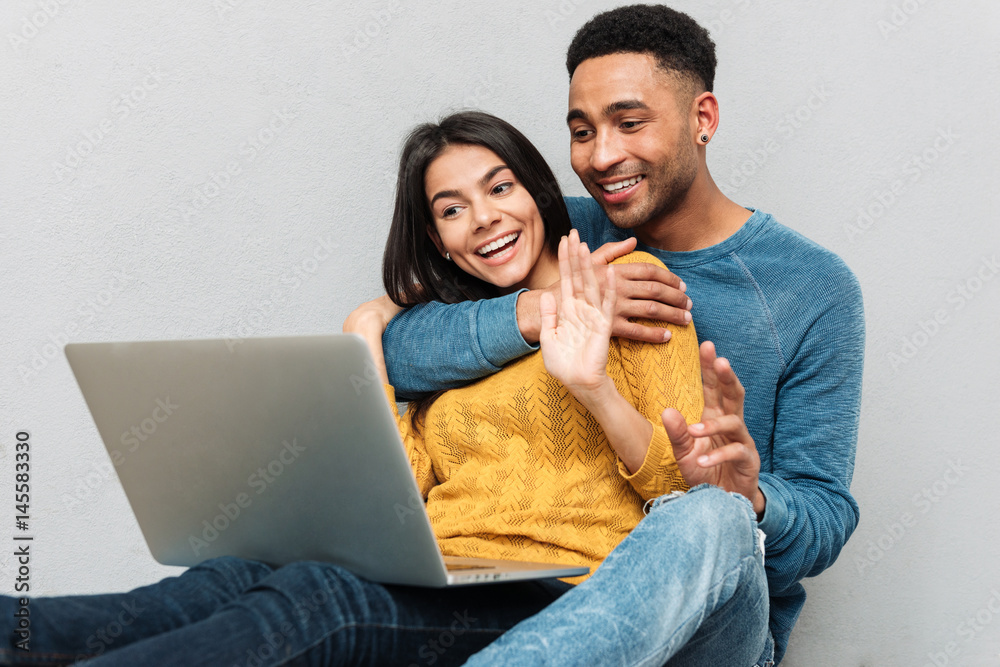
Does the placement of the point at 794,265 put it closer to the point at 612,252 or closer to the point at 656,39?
the point at 612,252

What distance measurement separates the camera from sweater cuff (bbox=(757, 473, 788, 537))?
1204mm

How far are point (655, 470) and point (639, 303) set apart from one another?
26 cm

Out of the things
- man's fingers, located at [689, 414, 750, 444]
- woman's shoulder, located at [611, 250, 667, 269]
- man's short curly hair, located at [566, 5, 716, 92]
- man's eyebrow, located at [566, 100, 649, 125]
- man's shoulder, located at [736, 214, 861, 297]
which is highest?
man's short curly hair, located at [566, 5, 716, 92]

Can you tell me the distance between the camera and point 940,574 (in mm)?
1973

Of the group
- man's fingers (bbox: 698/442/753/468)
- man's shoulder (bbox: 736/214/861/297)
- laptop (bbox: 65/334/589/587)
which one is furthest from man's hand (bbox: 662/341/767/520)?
man's shoulder (bbox: 736/214/861/297)

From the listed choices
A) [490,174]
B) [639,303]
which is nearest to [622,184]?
[490,174]

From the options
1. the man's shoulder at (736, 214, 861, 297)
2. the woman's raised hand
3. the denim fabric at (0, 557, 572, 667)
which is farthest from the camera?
the man's shoulder at (736, 214, 861, 297)

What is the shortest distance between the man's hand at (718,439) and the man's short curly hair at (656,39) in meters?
0.66

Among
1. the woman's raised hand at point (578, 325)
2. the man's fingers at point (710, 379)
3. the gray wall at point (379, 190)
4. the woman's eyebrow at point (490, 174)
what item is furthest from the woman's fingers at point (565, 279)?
the gray wall at point (379, 190)

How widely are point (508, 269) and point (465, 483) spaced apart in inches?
15.5

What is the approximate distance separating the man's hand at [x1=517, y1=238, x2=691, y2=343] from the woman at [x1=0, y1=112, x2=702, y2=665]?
0.03 metres

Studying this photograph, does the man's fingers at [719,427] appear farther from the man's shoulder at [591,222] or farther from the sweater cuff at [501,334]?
the man's shoulder at [591,222]

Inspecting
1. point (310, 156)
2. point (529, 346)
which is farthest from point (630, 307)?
point (310, 156)

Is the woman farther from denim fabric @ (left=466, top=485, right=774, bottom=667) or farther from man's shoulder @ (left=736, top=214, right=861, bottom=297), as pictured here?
man's shoulder @ (left=736, top=214, right=861, bottom=297)
